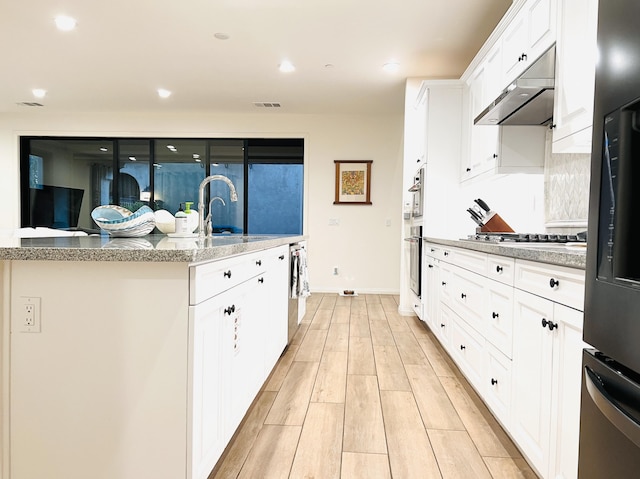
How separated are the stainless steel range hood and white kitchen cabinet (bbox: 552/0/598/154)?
0.07 metres

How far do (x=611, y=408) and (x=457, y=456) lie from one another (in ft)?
3.57

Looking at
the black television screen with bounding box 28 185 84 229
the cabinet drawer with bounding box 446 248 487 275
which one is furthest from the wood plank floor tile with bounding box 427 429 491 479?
the black television screen with bounding box 28 185 84 229

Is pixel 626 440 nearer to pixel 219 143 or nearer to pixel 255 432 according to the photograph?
pixel 255 432

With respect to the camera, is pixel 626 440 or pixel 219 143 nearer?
pixel 626 440

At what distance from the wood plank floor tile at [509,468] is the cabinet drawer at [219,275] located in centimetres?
125

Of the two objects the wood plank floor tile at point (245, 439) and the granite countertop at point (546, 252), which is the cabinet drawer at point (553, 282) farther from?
the wood plank floor tile at point (245, 439)

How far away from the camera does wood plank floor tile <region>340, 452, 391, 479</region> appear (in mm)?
1519

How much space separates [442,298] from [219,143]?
4614 millimetres

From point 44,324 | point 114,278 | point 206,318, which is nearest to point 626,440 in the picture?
point 206,318

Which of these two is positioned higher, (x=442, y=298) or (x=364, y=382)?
Result: (x=442, y=298)

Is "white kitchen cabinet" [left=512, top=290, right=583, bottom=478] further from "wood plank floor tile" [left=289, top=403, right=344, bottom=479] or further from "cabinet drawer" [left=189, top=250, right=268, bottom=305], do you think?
"cabinet drawer" [left=189, top=250, right=268, bottom=305]

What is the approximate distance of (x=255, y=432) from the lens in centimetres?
185

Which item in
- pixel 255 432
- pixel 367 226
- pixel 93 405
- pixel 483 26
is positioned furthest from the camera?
pixel 367 226

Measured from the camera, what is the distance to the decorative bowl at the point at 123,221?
192 centimetres
